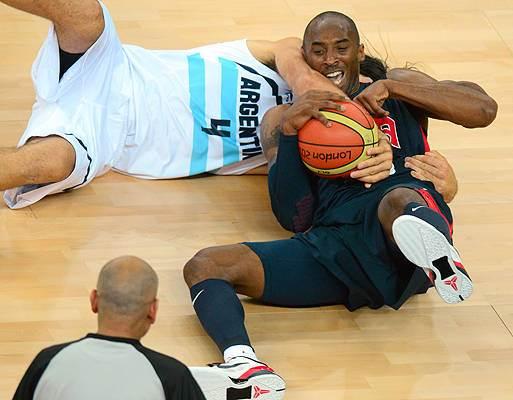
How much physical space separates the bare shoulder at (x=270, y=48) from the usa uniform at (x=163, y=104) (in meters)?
0.02

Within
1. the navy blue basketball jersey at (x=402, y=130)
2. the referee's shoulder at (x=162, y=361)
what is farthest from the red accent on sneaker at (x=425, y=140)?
the referee's shoulder at (x=162, y=361)

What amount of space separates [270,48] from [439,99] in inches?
30.5

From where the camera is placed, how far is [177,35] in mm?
5391

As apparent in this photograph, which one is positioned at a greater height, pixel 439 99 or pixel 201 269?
pixel 439 99

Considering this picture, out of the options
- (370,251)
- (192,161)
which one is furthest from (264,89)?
(370,251)

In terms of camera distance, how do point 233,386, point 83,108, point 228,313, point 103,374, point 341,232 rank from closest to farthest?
point 103,374, point 233,386, point 228,313, point 341,232, point 83,108

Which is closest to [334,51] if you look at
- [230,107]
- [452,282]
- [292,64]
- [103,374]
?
[292,64]

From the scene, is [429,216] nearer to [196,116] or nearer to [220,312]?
[220,312]

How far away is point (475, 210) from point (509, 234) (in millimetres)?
187

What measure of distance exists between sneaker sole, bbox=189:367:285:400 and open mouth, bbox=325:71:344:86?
1.08m

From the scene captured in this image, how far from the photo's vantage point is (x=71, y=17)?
4098mm

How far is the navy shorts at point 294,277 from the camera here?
11.9ft

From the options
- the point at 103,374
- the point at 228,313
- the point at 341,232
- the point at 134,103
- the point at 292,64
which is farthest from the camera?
the point at 134,103

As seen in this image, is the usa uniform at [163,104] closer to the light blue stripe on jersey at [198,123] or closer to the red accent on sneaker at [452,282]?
the light blue stripe on jersey at [198,123]
